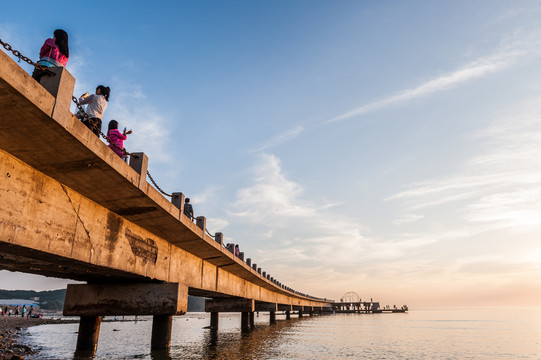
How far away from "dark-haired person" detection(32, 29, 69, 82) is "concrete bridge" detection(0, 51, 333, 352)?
78cm

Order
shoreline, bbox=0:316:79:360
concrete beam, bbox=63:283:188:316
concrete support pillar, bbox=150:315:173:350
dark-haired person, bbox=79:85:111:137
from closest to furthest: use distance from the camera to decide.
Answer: dark-haired person, bbox=79:85:111:137 → concrete beam, bbox=63:283:188:316 → concrete support pillar, bbox=150:315:173:350 → shoreline, bbox=0:316:79:360

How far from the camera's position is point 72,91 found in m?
6.53

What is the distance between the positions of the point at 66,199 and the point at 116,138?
2.13 m

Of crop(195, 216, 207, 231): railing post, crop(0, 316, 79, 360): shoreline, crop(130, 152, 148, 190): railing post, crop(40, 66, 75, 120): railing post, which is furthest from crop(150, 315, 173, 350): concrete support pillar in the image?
crop(40, 66, 75, 120): railing post

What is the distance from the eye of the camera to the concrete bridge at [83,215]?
6.12 meters

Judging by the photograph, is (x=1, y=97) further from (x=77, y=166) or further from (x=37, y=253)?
(x=37, y=253)

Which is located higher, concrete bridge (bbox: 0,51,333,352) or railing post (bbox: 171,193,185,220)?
railing post (bbox: 171,193,185,220)

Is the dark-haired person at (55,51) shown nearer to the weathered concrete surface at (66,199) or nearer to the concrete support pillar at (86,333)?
the weathered concrete surface at (66,199)

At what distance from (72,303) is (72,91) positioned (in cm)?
1093

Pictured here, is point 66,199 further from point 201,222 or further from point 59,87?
point 201,222

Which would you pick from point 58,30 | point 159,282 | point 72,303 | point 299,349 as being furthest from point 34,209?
point 299,349

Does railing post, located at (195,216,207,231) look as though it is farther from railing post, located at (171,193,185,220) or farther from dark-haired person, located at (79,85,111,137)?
dark-haired person, located at (79,85,111,137)

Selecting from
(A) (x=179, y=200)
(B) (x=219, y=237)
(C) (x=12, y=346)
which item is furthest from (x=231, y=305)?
(A) (x=179, y=200)

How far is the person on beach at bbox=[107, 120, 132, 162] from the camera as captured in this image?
922 cm
